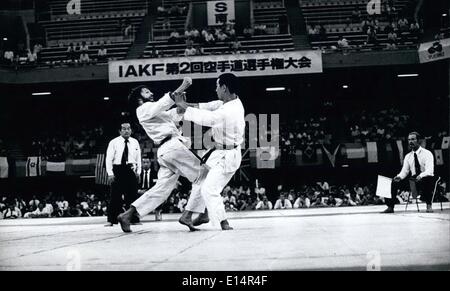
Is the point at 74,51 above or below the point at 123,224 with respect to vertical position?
above

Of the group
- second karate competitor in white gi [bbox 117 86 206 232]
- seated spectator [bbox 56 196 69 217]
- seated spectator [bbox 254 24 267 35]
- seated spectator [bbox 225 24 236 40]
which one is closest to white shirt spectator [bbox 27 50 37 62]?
seated spectator [bbox 56 196 69 217]

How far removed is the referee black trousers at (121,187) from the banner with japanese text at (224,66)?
9.54 m

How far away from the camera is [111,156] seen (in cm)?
821

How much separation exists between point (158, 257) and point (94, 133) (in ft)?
54.7

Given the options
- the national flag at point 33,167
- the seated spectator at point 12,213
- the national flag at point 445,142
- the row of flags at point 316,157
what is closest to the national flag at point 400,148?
the row of flags at point 316,157

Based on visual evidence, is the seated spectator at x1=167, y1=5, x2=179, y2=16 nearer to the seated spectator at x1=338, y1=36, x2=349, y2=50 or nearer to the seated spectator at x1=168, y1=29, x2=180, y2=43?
the seated spectator at x1=168, y1=29, x2=180, y2=43

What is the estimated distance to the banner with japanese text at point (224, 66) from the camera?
17266mm

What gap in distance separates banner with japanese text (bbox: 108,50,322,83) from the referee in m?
9.39

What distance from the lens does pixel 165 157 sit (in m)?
5.93

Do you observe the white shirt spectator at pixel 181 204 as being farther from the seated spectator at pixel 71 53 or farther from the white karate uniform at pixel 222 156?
the white karate uniform at pixel 222 156

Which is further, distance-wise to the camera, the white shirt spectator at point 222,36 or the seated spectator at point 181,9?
the seated spectator at point 181,9

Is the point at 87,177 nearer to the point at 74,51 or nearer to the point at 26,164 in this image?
the point at 26,164

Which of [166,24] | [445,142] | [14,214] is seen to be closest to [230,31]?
[166,24]
